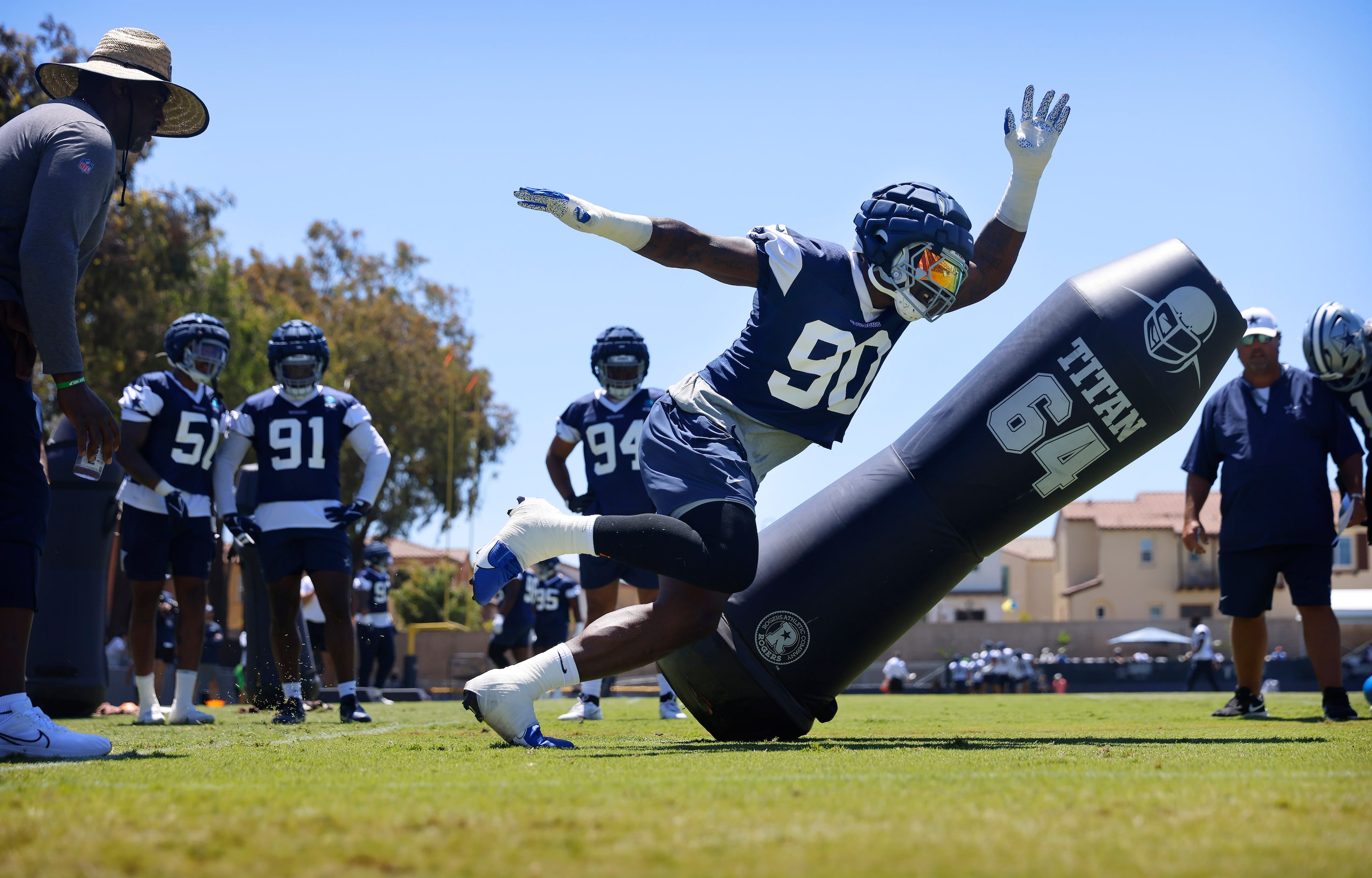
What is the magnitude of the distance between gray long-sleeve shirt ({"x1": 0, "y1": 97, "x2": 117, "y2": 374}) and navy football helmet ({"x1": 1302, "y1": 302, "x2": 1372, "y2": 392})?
5.52 m

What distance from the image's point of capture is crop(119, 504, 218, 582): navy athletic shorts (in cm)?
684

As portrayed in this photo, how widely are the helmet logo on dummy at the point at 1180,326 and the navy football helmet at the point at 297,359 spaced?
4497 millimetres

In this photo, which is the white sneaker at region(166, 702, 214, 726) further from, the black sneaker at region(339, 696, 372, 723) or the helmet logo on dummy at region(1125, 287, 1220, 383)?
the helmet logo on dummy at region(1125, 287, 1220, 383)

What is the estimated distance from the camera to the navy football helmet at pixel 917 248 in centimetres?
389

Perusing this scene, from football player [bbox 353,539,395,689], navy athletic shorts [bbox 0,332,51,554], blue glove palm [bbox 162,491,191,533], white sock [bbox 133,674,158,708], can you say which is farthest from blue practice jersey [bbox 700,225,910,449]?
football player [bbox 353,539,395,689]

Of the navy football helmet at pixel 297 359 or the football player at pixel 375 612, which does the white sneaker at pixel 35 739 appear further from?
the football player at pixel 375 612

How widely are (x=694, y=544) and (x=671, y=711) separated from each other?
4.08 m

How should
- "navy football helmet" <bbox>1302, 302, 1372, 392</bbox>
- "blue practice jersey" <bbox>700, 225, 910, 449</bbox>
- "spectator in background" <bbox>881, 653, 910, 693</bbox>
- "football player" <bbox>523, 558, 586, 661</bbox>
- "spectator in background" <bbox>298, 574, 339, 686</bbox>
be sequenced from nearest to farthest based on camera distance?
"blue practice jersey" <bbox>700, 225, 910, 449</bbox>
"navy football helmet" <bbox>1302, 302, 1372, 392</bbox>
"spectator in background" <bbox>298, 574, 339, 686</bbox>
"football player" <bbox>523, 558, 586, 661</bbox>
"spectator in background" <bbox>881, 653, 910, 693</bbox>

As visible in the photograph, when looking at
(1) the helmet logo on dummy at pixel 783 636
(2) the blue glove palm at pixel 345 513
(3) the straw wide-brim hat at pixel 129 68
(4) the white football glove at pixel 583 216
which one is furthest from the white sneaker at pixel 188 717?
(4) the white football glove at pixel 583 216

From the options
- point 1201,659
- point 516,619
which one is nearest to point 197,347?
point 516,619

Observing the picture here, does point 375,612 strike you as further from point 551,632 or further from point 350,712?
point 350,712

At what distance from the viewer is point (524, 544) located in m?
3.76

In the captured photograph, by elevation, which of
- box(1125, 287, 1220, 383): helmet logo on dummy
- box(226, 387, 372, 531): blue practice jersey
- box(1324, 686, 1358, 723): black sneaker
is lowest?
box(1324, 686, 1358, 723): black sneaker

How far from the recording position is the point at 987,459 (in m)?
4.39
